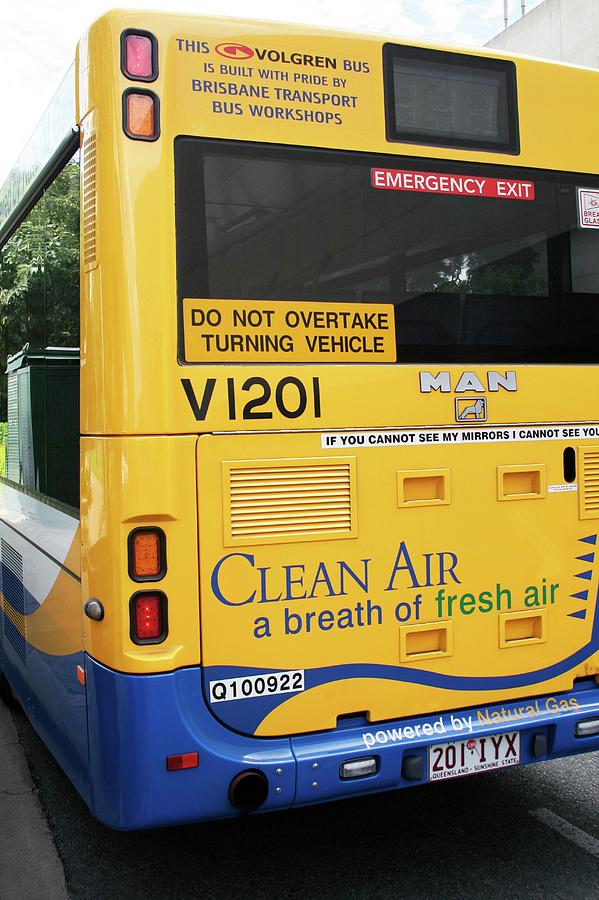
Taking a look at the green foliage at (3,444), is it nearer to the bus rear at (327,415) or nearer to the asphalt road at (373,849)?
the asphalt road at (373,849)

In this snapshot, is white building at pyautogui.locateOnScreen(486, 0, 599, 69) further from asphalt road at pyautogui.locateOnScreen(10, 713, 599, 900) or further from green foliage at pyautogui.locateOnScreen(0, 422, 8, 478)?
asphalt road at pyautogui.locateOnScreen(10, 713, 599, 900)

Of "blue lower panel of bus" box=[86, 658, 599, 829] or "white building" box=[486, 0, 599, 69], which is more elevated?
"white building" box=[486, 0, 599, 69]

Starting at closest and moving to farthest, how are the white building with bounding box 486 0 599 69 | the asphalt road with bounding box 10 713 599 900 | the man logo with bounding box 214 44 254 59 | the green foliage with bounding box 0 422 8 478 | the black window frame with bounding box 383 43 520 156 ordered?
1. the man logo with bounding box 214 44 254 59
2. the black window frame with bounding box 383 43 520 156
3. the asphalt road with bounding box 10 713 599 900
4. the green foliage with bounding box 0 422 8 478
5. the white building with bounding box 486 0 599 69

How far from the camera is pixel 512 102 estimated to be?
3666 mm

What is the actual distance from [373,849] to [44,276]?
288 centimetres

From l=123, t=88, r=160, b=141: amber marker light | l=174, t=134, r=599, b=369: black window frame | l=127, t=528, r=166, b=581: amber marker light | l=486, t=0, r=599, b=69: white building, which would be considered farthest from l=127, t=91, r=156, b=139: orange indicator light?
l=486, t=0, r=599, b=69: white building

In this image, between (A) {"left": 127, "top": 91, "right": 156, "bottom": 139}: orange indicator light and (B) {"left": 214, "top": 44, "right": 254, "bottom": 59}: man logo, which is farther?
(B) {"left": 214, "top": 44, "right": 254, "bottom": 59}: man logo

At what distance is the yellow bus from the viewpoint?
121 inches

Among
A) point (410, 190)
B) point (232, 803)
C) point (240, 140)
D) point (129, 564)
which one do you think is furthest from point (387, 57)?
point (232, 803)

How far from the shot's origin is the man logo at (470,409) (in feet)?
11.5

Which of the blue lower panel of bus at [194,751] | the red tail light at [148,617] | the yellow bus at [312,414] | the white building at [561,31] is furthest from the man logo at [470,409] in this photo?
the white building at [561,31]

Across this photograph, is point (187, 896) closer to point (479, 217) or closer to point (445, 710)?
point (445, 710)

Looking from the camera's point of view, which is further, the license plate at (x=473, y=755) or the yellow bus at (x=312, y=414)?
the license plate at (x=473, y=755)

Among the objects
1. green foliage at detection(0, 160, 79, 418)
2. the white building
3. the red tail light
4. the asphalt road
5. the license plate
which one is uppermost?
the white building
